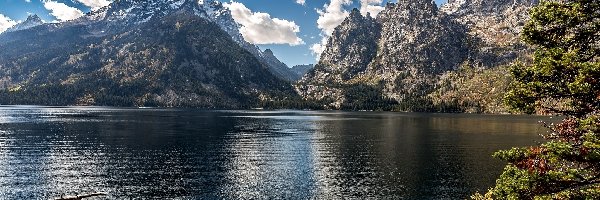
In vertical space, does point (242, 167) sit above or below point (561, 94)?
below

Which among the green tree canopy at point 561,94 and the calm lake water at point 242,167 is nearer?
the green tree canopy at point 561,94

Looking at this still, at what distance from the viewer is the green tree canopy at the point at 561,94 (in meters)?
23.4

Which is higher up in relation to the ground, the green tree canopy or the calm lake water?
the green tree canopy

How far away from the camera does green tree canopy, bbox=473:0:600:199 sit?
2344cm

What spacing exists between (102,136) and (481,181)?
13751 centimetres

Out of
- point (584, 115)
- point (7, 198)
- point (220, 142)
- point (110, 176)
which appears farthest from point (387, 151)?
point (584, 115)

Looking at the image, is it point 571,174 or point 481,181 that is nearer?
point 571,174

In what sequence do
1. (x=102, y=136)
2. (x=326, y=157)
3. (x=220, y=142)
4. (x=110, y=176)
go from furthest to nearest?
(x=102, y=136) → (x=220, y=142) → (x=326, y=157) → (x=110, y=176)

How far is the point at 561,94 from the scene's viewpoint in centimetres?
2447

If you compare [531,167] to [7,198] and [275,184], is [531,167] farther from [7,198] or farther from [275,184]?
[7,198]

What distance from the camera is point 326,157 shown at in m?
128

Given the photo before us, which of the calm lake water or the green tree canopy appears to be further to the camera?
the calm lake water

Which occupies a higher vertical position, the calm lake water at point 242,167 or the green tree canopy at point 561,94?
the green tree canopy at point 561,94

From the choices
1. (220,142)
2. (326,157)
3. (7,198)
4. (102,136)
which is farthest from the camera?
(102,136)
